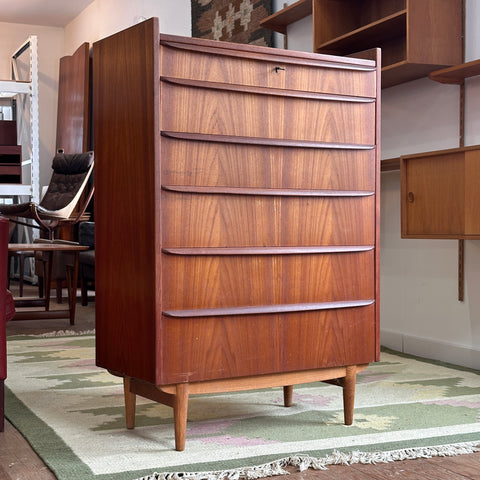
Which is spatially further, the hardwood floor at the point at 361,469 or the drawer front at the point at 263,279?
the drawer front at the point at 263,279

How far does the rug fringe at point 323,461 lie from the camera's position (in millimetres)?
1879

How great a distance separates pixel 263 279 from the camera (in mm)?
2215

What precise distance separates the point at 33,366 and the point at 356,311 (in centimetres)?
175

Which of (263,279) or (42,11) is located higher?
(42,11)

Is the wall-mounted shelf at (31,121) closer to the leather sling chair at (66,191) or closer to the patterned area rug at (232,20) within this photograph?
the leather sling chair at (66,191)

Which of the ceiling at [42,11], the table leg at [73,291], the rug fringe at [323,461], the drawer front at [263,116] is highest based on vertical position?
the ceiling at [42,11]

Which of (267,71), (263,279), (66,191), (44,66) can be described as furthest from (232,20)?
(44,66)

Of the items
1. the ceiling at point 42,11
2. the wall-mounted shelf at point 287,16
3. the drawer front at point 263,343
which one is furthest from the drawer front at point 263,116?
the ceiling at point 42,11

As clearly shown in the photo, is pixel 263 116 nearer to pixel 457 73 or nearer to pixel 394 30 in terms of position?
pixel 457 73

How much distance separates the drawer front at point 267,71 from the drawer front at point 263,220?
0.33 m

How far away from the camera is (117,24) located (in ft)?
25.0

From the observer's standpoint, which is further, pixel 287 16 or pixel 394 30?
pixel 287 16

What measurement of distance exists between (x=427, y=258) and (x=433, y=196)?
54 centimetres

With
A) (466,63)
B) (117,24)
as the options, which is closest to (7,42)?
(117,24)
